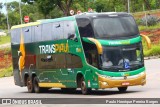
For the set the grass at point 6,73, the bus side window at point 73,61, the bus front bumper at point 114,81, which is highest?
the bus side window at point 73,61

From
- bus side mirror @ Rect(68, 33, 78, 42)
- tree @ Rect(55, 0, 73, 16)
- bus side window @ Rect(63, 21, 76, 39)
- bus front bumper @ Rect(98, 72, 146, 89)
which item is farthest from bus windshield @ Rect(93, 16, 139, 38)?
tree @ Rect(55, 0, 73, 16)

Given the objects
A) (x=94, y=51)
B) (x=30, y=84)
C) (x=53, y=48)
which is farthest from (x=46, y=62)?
(x=94, y=51)

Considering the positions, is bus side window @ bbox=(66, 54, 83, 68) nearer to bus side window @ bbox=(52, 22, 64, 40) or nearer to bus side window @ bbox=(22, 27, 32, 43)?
bus side window @ bbox=(52, 22, 64, 40)

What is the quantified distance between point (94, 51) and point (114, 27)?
4.42 feet

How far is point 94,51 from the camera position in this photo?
23.8 m

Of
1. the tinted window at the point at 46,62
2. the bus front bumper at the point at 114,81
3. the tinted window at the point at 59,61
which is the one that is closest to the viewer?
the bus front bumper at the point at 114,81

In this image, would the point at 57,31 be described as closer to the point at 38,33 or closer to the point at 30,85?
the point at 38,33

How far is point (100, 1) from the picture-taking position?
109 meters

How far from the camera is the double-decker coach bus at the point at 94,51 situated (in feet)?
77.1

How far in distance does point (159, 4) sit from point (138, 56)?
86.9 metres

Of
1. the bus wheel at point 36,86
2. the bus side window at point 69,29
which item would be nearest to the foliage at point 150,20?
the bus wheel at point 36,86

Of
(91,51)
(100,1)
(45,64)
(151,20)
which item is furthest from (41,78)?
(100,1)

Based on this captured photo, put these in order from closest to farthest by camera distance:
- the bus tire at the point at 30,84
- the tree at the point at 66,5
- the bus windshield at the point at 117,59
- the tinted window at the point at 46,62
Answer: the bus windshield at the point at 117,59
the tinted window at the point at 46,62
the bus tire at the point at 30,84
the tree at the point at 66,5

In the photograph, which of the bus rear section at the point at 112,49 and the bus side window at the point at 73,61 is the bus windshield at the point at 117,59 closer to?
the bus rear section at the point at 112,49
